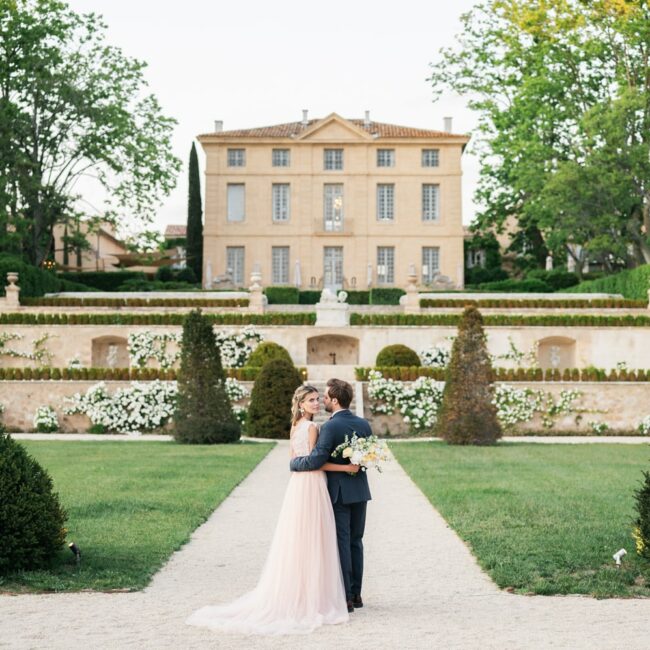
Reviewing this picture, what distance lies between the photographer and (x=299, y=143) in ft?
146

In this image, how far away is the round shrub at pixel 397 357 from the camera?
961 inches

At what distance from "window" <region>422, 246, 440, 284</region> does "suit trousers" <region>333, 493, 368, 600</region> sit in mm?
38014

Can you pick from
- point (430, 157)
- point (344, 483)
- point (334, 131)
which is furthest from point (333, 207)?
point (344, 483)

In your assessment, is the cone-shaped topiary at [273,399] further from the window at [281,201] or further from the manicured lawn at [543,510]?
the window at [281,201]

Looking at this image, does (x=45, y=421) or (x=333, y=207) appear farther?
(x=333, y=207)

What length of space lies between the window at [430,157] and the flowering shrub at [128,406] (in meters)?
26.4

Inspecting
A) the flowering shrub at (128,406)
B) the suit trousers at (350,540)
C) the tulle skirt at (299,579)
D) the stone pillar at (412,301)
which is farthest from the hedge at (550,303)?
the tulle skirt at (299,579)

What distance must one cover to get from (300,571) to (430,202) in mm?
39866

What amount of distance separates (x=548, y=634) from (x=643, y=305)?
24944 mm

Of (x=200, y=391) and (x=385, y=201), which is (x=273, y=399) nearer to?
(x=200, y=391)

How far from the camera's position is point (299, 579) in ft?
19.1

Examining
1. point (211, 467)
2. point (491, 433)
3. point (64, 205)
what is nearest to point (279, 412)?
point (491, 433)

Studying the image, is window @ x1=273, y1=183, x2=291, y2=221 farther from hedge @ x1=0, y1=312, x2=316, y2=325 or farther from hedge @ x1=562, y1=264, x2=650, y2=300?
hedge @ x1=0, y1=312, x2=316, y2=325

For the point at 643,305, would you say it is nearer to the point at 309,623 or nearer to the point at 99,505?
the point at 99,505
